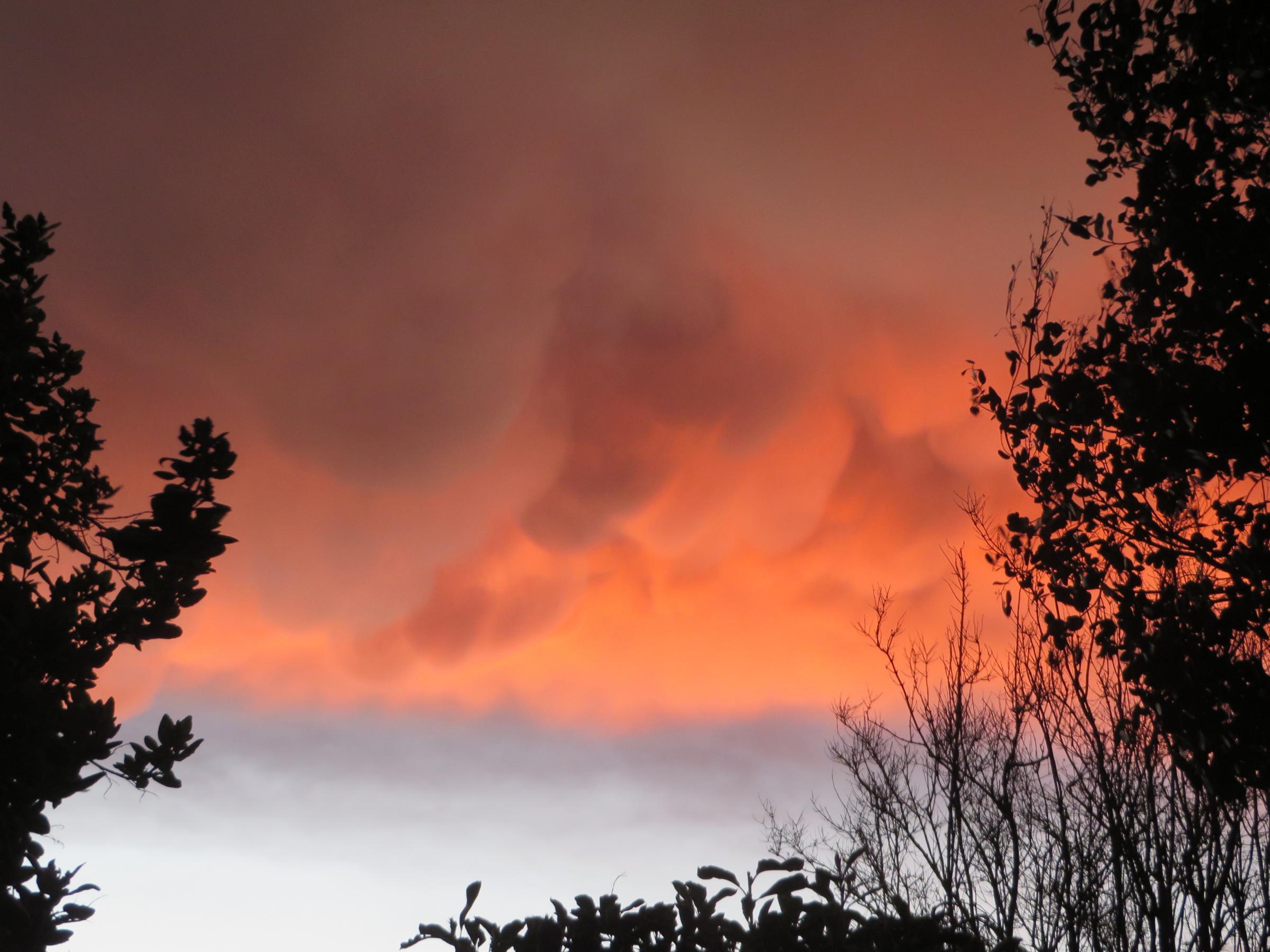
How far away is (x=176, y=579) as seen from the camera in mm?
8406

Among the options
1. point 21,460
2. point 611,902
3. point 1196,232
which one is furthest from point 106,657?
point 1196,232

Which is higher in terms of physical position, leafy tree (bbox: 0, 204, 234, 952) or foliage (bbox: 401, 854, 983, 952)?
leafy tree (bbox: 0, 204, 234, 952)

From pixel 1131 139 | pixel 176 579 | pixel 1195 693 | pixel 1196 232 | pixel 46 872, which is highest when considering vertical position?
pixel 1131 139

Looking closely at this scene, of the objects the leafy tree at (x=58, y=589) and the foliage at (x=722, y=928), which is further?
the leafy tree at (x=58, y=589)

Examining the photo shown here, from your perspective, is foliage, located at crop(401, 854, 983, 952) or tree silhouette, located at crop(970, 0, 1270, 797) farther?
tree silhouette, located at crop(970, 0, 1270, 797)

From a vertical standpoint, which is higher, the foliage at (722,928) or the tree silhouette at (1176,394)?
the tree silhouette at (1176,394)

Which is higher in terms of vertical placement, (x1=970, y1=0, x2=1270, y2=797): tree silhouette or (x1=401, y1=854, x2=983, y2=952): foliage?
(x1=970, y1=0, x2=1270, y2=797): tree silhouette

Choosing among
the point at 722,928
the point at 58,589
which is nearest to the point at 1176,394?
the point at 722,928

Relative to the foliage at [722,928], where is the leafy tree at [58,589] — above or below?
above

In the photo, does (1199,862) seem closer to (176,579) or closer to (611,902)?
(611,902)

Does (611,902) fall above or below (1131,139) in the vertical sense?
below

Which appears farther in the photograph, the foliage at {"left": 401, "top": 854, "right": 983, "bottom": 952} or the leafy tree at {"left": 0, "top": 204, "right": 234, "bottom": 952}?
the leafy tree at {"left": 0, "top": 204, "right": 234, "bottom": 952}

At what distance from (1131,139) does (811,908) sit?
26.9 ft

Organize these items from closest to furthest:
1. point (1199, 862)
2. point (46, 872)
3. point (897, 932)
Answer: point (897, 932), point (46, 872), point (1199, 862)
